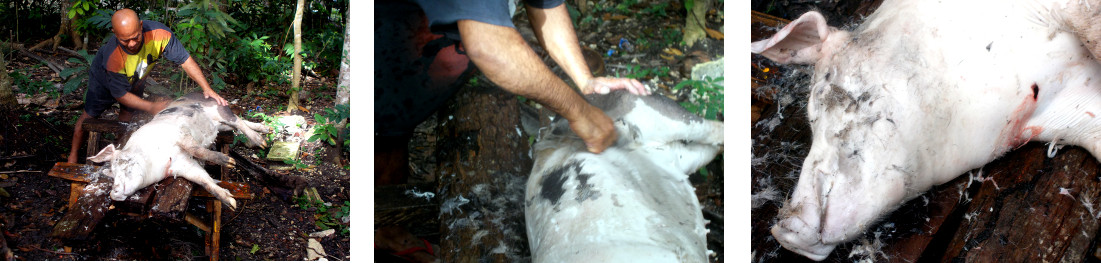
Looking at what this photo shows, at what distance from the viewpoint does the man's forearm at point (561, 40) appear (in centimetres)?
188

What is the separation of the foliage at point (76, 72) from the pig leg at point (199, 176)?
34cm

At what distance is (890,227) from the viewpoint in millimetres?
1960

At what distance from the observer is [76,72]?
1.82 metres

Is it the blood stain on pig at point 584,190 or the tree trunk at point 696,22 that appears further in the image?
the tree trunk at point 696,22

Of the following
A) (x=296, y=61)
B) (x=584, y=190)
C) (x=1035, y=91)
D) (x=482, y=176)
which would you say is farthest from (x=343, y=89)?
(x=1035, y=91)

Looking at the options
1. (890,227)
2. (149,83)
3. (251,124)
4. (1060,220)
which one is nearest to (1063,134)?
(1060,220)

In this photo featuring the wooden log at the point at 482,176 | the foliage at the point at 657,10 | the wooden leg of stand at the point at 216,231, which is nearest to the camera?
the wooden log at the point at 482,176

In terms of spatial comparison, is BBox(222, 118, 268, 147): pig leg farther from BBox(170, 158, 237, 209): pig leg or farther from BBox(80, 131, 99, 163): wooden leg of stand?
BBox(80, 131, 99, 163): wooden leg of stand

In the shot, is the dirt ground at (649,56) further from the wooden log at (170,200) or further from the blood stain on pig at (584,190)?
the wooden log at (170,200)

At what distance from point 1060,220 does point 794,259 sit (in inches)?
27.6

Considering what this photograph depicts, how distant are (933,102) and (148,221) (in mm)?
2075

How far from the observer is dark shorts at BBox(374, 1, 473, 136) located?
1.79 meters

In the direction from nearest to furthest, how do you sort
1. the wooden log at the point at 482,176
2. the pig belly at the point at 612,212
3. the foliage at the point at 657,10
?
the pig belly at the point at 612,212
the wooden log at the point at 482,176
the foliage at the point at 657,10

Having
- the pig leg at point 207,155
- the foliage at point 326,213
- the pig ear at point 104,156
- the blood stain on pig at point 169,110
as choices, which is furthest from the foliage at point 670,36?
the pig ear at point 104,156
